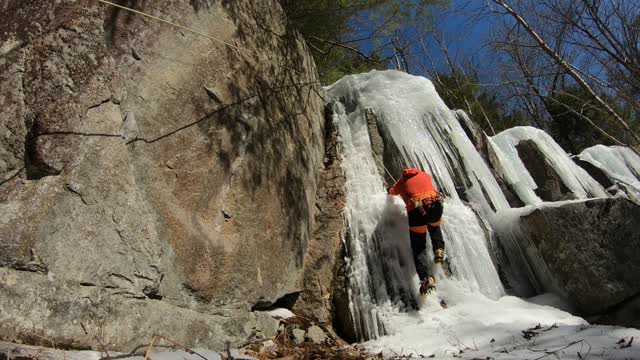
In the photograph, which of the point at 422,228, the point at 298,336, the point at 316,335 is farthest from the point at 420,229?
the point at 298,336

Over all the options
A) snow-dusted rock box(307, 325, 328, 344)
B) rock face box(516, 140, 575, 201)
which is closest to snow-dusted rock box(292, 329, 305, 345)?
snow-dusted rock box(307, 325, 328, 344)

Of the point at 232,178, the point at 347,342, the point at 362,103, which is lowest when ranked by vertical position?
the point at 347,342

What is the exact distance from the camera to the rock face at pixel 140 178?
8.96 ft

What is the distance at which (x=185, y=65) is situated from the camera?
4.08 metres

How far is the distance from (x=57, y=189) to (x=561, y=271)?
4983 mm

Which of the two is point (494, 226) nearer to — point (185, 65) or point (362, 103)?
point (362, 103)

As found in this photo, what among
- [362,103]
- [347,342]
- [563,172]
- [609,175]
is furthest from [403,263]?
[609,175]

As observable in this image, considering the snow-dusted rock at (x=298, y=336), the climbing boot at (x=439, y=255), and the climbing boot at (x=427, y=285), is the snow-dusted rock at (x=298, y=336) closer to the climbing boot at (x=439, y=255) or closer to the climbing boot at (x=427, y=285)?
the climbing boot at (x=427, y=285)

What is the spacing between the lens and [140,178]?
3457mm

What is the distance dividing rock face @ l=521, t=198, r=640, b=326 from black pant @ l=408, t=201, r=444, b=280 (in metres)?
1.25

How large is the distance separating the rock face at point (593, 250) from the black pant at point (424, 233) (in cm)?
125

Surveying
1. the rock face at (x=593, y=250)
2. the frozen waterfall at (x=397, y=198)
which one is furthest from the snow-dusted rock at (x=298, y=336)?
the rock face at (x=593, y=250)

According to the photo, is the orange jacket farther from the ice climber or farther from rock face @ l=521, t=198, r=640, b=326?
rock face @ l=521, t=198, r=640, b=326

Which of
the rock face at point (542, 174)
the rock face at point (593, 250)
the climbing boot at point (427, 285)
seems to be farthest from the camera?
the rock face at point (542, 174)
